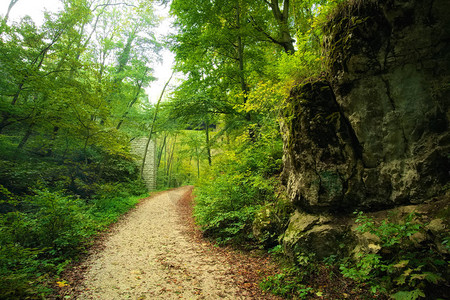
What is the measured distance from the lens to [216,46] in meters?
8.13

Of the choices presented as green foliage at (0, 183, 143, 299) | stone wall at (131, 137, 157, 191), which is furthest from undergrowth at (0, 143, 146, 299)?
stone wall at (131, 137, 157, 191)

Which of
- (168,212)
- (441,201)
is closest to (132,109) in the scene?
(168,212)

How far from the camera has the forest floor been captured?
3.20 m

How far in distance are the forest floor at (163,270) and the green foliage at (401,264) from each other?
61.6 inches

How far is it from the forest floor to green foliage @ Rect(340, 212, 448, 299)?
1566mm

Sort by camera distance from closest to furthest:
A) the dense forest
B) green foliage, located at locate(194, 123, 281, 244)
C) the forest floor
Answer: the dense forest → the forest floor → green foliage, located at locate(194, 123, 281, 244)

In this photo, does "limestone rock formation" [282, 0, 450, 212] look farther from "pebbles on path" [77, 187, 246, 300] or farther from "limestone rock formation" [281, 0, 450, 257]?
"pebbles on path" [77, 187, 246, 300]

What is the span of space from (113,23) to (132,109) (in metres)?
6.53

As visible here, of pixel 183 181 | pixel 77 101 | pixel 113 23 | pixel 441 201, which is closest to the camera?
pixel 441 201

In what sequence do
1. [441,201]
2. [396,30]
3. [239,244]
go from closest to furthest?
[441,201]
[396,30]
[239,244]

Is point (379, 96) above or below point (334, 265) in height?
above

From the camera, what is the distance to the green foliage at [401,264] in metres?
2.16

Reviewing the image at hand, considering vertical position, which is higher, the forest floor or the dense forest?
the dense forest

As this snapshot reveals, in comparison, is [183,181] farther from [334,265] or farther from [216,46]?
[334,265]
